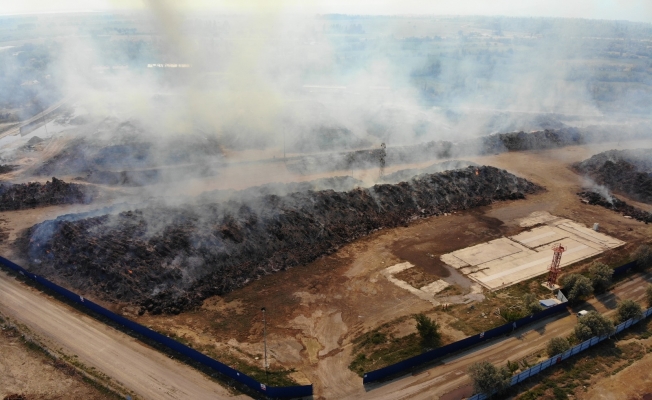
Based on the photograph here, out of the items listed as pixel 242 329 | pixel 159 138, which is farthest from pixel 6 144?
pixel 242 329

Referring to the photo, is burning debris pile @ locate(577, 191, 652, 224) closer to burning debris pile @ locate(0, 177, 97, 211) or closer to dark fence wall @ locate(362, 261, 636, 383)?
dark fence wall @ locate(362, 261, 636, 383)

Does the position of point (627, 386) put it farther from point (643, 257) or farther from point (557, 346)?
point (643, 257)

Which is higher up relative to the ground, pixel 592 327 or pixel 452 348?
pixel 592 327

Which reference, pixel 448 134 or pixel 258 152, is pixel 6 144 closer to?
pixel 258 152

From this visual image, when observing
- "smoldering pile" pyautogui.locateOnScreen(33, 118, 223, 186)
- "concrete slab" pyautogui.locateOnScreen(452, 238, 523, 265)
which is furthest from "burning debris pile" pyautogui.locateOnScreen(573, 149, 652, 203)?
"smoldering pile" pyautogui.locateOnScreen(33, 118, 223, 186)

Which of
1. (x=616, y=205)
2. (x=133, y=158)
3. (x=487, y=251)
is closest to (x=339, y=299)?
(x=487, y=251)

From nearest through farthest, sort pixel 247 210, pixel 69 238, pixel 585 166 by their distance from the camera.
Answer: pixel 69 238, pixel 247 210, pixel 585 166

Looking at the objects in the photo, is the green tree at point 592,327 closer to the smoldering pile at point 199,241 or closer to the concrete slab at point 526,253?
the concrete slab at point 526,253

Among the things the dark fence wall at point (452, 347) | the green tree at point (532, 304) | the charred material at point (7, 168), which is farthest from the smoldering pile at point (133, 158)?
the green tree at point (532, 304)
